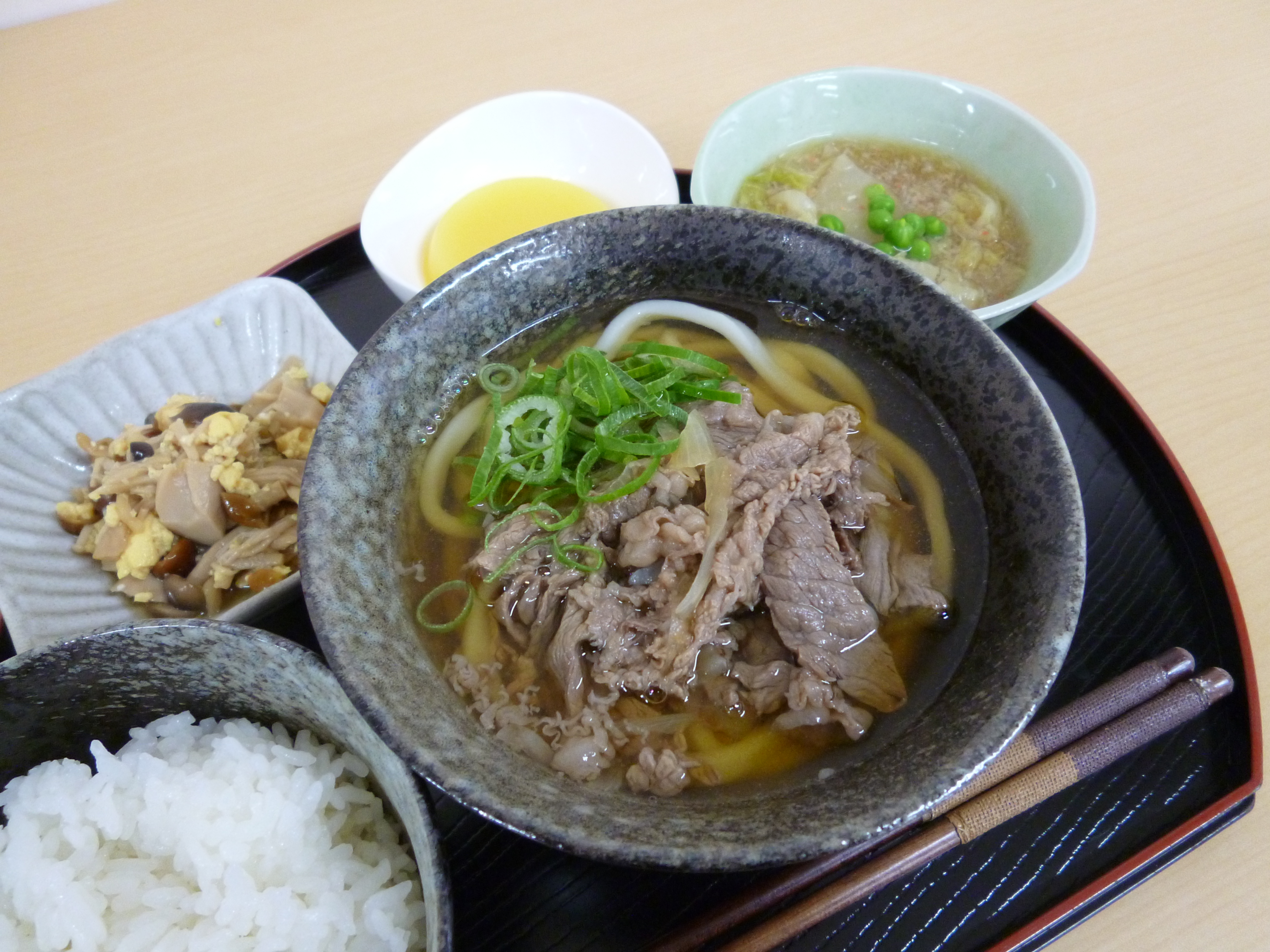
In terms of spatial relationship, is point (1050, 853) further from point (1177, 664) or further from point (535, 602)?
point (535, 602)

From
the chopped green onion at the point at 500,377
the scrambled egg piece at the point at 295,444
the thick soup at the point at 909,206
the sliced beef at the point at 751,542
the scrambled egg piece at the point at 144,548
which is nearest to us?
the sliced beef at the point at 751,542

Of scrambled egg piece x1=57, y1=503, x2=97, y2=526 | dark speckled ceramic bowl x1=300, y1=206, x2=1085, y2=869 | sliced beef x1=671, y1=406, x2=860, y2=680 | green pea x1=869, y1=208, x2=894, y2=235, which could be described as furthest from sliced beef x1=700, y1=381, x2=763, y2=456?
scrambled egg piece x1=57, y1=503, x2=97, y2=526

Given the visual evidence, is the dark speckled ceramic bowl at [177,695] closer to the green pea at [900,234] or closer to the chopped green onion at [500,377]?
the chopped green onion at [500,377]

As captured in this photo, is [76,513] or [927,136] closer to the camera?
[76,513]

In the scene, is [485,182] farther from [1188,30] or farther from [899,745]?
[1188,30]

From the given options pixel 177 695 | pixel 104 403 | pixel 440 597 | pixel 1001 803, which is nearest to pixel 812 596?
pixel 1001 803

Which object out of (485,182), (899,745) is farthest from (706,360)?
(485,182)

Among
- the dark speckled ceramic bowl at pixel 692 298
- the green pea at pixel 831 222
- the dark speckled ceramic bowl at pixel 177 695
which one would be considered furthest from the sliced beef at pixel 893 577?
the green pea at pixel 831 222
